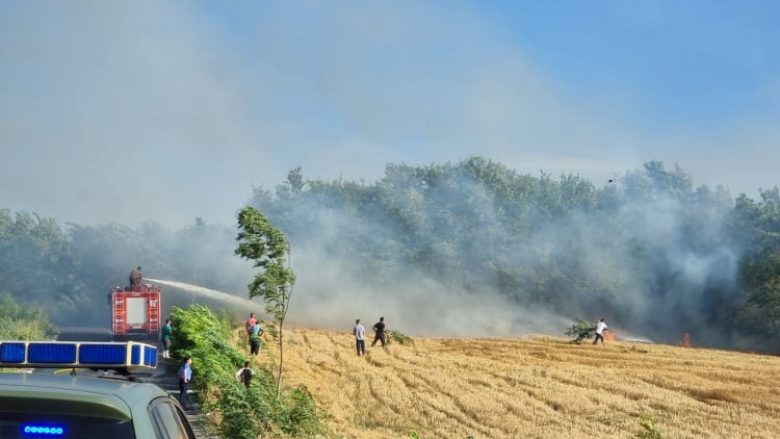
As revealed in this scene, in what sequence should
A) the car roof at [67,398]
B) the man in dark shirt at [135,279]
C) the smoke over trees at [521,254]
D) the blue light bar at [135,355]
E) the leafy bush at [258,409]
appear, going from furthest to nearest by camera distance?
1. the smoke over trees at [521,254]
2. the man in dark shirt at [135,279]
3. the leafy bush at [258,409]
4. the blue light bar at [135,355]
5. the car roof at [67,398]

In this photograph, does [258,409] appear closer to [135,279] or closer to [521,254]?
[135,279]

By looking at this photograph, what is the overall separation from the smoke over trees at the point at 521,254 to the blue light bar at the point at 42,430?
159ft

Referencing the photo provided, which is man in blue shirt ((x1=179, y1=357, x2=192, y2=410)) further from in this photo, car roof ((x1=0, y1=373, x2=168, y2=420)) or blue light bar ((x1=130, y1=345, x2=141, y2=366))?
car roof ((x1=0, y1=373, x2=168, y2=420))

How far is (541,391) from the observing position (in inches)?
988

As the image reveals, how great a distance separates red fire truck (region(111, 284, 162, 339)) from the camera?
1499 inches

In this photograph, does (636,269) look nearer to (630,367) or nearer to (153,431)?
(630,367)

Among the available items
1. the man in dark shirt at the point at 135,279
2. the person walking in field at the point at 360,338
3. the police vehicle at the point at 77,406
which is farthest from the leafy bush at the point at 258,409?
the man in dark shirt at the point at 135,279

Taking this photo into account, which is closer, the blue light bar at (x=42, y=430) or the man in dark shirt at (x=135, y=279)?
the blue light bar at (x=42, y=430)

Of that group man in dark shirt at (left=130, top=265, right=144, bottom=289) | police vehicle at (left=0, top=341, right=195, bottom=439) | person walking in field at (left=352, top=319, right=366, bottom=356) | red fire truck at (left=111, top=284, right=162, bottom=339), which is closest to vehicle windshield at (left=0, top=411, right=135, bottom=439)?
police vehicle at (left=0, top=341, right=195, bottom=439)

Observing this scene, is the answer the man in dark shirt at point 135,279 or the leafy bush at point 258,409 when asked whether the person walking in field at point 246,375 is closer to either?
the leafy bush at point 258,409

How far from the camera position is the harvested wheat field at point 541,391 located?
2036 centimetres

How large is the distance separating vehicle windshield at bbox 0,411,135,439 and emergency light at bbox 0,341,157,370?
2.22ft

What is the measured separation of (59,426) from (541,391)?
21891mm

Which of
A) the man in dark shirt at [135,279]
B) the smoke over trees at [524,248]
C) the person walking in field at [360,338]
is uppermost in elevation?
the smoke over trees at [524,248]
